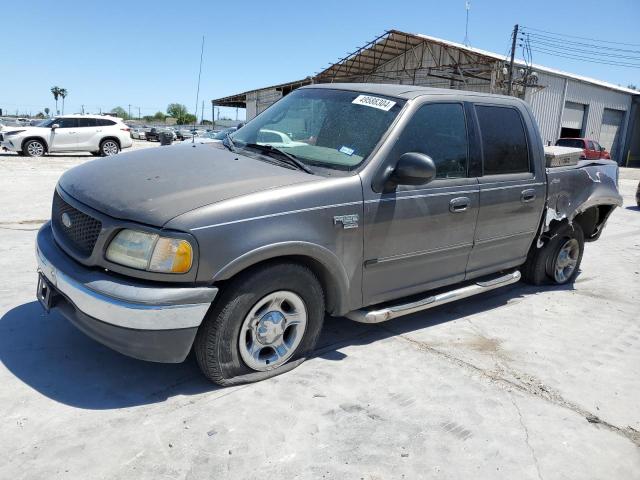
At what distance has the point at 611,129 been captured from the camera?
36062 millimetres

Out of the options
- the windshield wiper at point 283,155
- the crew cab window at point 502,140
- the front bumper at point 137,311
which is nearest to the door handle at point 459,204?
the crew cab window at point 502,140

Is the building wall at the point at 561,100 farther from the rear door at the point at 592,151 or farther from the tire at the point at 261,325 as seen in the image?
the tire at the point at 261,325

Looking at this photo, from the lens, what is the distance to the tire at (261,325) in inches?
115

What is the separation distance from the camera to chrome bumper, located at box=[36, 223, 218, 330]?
8.76 ft

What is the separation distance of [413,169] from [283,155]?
887 millimetres

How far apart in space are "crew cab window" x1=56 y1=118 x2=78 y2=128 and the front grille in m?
18.1

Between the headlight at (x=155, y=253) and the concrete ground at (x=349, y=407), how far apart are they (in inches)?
31.8

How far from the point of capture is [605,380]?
3660 mm

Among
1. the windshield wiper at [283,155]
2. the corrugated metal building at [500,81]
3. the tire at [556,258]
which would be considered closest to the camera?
the windshield wiper at [283,155]

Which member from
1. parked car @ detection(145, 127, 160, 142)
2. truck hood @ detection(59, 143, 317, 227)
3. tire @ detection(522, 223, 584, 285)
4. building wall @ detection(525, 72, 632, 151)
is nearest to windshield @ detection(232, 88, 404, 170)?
truck hood @ detection(59, 143, 317, 227)

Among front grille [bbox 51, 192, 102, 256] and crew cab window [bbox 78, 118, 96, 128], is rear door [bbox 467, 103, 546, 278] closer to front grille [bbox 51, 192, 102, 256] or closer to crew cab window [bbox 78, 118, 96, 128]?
front grille [bbox 51, 192, 102, 256]

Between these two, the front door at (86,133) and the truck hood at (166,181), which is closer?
the truck hood at (166,181)

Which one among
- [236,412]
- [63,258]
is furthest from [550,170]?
[63,258]

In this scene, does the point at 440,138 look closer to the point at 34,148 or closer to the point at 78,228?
the point at 78,228
